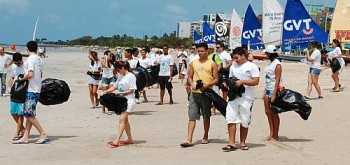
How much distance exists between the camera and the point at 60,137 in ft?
29.2

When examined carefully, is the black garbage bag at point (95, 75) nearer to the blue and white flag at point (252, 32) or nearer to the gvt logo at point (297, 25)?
the gvt logo at point (297, 25)

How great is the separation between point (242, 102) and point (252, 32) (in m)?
19.4

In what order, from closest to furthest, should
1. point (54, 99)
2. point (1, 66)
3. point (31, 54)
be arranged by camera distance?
point (31, 54) → point (54, 99) → point (1, 66)

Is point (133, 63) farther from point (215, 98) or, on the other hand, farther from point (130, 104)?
point (215, 98)

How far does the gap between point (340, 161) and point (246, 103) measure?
5.00 feet

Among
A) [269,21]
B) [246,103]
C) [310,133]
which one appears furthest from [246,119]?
[269,21]

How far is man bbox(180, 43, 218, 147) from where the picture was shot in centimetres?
791

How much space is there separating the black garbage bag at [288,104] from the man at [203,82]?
3.53ft

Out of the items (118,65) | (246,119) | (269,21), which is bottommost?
(246,119)

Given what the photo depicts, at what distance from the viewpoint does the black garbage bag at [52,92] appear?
8586 mm

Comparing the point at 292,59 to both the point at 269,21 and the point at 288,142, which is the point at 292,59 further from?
the point at 288,142

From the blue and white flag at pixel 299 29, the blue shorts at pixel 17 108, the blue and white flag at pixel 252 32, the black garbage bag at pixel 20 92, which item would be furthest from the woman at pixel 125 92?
the blue and white flag at pixel 252 32

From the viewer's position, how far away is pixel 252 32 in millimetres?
26500

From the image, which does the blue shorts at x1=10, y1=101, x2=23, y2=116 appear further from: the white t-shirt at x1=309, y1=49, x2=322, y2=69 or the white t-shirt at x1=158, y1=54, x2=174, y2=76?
the white t-shirt at x1=309, y1=49, x2=322, y2=69
